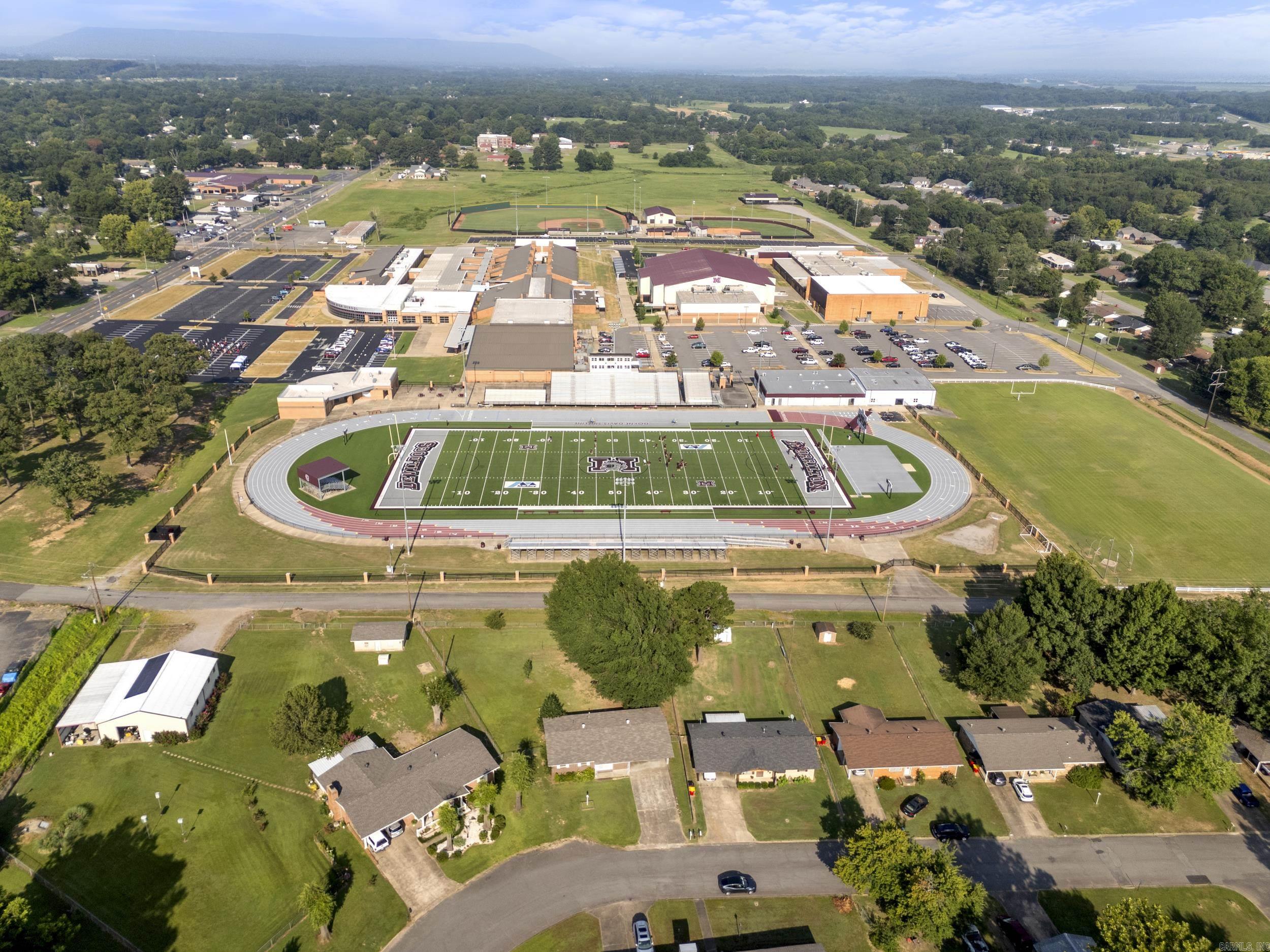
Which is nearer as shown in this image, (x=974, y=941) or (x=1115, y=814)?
(x=974, y=941)

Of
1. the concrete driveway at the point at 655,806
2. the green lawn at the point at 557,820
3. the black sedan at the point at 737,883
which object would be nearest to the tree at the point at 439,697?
the green lawn at the point at 557,820

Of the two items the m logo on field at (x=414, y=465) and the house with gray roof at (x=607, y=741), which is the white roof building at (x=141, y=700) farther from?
the m logo on field at (x=414, y=465)

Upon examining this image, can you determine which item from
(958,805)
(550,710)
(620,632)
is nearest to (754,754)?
(620,632)

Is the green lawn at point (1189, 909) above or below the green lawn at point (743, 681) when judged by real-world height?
above

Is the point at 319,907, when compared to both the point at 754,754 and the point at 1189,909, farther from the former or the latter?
the point at 1189,909

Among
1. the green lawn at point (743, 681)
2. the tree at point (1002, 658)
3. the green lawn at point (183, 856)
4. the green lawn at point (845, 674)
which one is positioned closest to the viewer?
the green lawn at point (183, 856)

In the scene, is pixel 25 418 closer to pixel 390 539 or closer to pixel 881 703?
pixel 390 539
